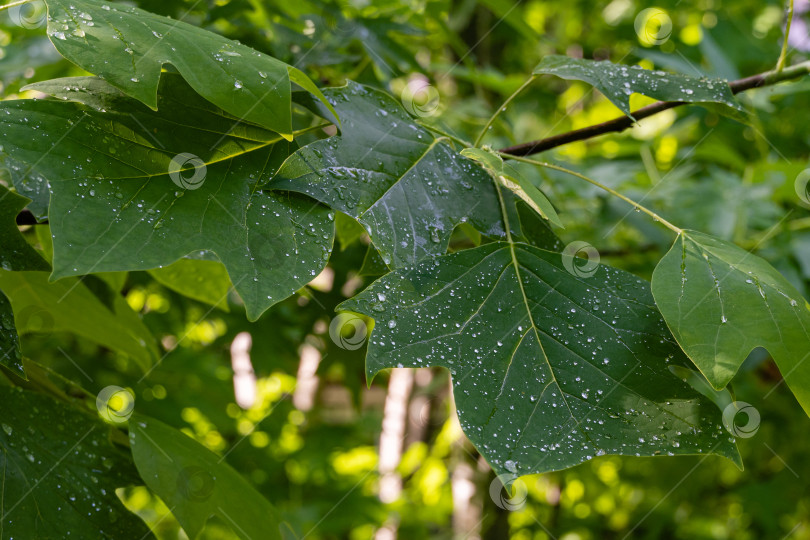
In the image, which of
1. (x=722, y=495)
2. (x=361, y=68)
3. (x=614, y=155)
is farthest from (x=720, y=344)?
(x=722, y=495)

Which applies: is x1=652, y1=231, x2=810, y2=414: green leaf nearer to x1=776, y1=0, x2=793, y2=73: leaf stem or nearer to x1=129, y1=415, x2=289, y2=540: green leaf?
x1=776, y1=0, x2=793, y2=73: leaf stem

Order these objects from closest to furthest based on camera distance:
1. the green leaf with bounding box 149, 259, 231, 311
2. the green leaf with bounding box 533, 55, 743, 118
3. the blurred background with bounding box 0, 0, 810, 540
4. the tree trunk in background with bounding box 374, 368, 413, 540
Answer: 1. the green leaf with bounding box 533, 55, 743, 118
2. the green leaf with bounding box 149, 259, 231, 311
3. the blurred background with bounding box 0, 0, 810, 540
4. the tree trunk in background with bounding box 374, 368, 413, 540

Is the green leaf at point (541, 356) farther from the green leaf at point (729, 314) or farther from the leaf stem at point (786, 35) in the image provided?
the leaf stem at point (786, 35)

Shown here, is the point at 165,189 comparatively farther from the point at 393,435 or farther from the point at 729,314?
the point at 393,435

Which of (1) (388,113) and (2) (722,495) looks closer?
(1) (388,113)

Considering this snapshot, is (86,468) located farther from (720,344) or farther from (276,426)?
(276,426)

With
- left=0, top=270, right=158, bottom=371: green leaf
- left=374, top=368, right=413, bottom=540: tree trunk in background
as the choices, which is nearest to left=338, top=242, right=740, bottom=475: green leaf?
left=0, top=270, right=158, bottom=371: green leaf

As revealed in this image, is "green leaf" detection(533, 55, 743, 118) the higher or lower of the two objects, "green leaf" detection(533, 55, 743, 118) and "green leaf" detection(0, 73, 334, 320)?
the higher
